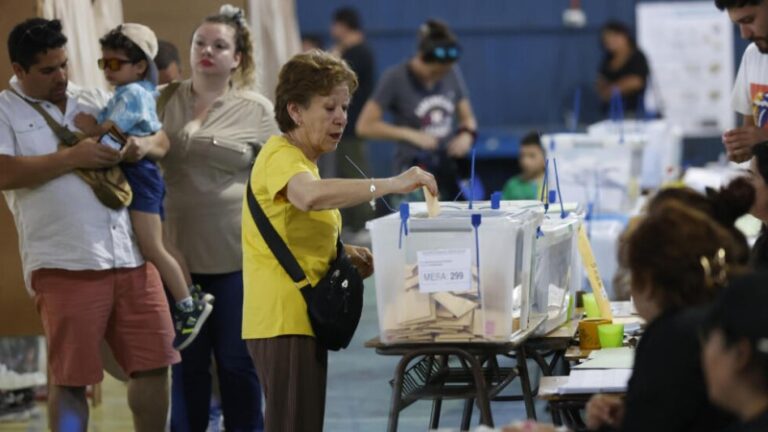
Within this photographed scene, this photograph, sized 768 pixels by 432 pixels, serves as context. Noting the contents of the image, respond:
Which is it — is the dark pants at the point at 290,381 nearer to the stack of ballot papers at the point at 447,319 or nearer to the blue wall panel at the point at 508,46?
the stack of ballot papers at the point at 447,319

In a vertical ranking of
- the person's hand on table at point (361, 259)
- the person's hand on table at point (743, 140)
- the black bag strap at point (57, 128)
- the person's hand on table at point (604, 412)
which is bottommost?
the person's hand on table at point (604, 412)

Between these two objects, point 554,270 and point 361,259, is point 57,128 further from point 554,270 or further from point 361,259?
point 554,270

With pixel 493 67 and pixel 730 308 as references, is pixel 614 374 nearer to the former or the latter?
pixel 730 308

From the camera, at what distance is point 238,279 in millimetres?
5293

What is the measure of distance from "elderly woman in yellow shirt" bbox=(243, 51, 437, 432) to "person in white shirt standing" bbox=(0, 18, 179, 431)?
2.74 feet

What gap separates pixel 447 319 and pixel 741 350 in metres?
1.65

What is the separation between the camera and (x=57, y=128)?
468 centimetres

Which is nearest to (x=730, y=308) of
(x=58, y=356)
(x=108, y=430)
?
(x=58, y=356)

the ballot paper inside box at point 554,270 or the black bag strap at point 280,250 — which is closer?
the black bag strap at point 280,250

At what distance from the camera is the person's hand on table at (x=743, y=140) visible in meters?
4.48

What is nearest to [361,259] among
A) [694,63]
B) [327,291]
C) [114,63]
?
[327,291]

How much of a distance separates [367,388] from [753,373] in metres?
4.77

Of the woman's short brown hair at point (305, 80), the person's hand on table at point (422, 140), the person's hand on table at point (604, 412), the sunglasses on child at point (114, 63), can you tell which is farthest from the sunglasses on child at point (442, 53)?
the person's hand on table at point (604, 412)

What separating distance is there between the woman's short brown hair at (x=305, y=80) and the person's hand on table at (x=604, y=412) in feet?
4.38
